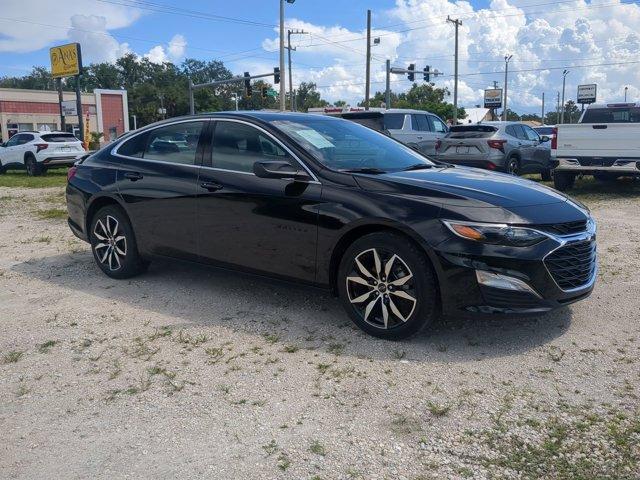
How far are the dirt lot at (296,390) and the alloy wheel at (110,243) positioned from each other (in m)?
0.39

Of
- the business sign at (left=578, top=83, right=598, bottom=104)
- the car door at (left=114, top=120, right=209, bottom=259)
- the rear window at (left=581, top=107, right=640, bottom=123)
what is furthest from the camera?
the business sign at (left=578, top=83, right=598, bottom=104)

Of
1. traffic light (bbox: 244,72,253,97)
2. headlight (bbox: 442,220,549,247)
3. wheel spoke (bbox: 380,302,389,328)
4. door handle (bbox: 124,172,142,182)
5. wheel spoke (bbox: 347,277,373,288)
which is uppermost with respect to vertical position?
traffic light (bbox: 244,72,253,97)

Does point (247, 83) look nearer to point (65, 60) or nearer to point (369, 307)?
point (65, 60)

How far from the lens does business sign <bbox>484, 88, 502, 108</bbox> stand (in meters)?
68.9

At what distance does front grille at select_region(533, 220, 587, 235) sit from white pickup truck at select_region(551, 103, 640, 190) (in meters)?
8.74

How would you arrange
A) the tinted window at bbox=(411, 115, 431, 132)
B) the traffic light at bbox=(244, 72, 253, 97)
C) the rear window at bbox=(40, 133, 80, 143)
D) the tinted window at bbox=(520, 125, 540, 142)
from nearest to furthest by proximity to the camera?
the tinted window at bbox=(520, 125, 540, 142) < the tinted window at bbox=(411, 115, 431, 132) < the rear window at bbox=(40, 133, 80, 143) < the traffic light at bbox=(244, 72, 253, 97)

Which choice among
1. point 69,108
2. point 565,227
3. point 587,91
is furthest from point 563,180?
point 587,91

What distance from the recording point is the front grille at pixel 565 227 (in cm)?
418

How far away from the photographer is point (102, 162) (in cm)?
624

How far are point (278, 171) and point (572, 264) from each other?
2189mm

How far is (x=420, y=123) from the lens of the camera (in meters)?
17.2

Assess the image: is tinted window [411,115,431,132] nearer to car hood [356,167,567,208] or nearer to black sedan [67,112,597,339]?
black sedan [67,112,597,339]

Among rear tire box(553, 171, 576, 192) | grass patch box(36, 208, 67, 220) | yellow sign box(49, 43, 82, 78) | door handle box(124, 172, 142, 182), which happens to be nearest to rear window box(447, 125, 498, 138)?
rear tire box(553, 171, 576, 192)

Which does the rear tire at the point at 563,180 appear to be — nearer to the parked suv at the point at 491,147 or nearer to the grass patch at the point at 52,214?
the parked suv at the point at 491,147
